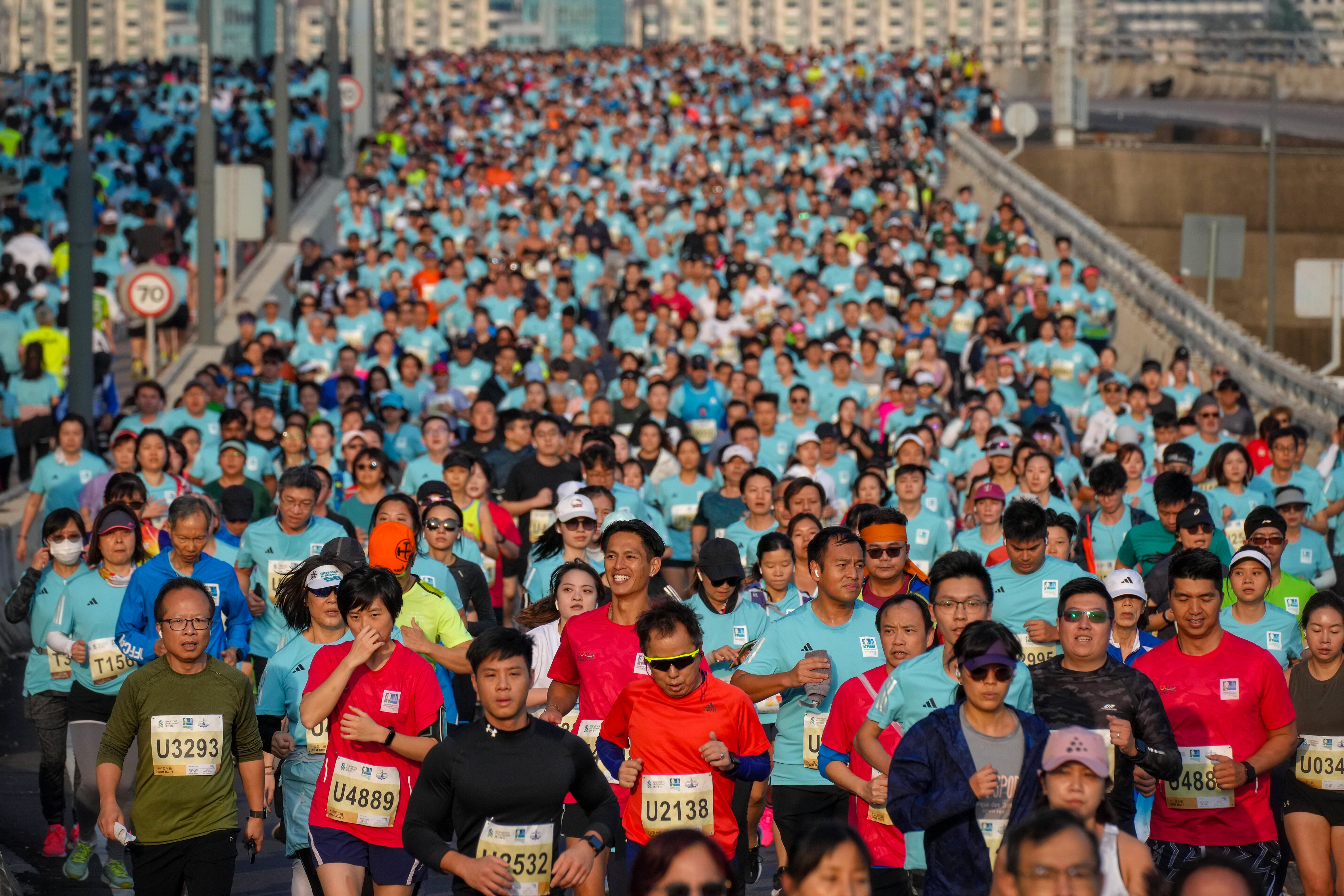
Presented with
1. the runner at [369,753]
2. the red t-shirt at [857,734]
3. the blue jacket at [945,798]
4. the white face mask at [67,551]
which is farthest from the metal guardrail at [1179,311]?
the blue jacket at [945,798]

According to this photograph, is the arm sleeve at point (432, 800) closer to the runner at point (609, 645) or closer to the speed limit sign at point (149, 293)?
the runner at point (609, 645)

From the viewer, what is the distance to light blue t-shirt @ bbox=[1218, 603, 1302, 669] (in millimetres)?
9266

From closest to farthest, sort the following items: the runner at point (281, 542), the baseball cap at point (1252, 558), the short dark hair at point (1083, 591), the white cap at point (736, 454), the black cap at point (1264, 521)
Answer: the short dark hair at point (1083, 591)
the baseball cap at point (1252, 558)
the black cap at point (1264, 521)
the runner at point (281, 542)
the white cap at point (736, 454)

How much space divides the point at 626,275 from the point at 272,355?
20.9ft

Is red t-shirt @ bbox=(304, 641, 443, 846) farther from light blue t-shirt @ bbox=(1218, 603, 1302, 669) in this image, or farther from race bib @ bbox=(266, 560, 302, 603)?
light blue t-shirt @ bbox=(1218, 603, 1302, 669)

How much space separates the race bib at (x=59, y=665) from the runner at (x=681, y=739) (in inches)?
146

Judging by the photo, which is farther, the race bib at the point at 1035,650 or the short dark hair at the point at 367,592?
the race bib at the point at 1035,650

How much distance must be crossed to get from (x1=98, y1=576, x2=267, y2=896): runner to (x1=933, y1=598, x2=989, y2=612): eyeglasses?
108 inches

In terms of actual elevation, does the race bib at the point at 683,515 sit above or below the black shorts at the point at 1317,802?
above

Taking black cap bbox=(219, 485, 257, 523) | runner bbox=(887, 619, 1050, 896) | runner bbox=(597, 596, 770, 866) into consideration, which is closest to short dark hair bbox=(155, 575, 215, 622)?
runner bbox=(597, 596, 770, 866)

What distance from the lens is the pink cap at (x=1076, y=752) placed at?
6047 mm

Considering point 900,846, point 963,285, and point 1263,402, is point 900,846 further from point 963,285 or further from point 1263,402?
point 963,285

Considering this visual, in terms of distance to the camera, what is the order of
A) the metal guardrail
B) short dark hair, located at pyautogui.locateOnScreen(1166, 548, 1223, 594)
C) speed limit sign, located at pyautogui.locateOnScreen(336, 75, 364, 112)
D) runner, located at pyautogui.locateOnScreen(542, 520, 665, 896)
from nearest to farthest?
short dark hair, located at pyautogui.locateOnScreen(1166, 548, 1223, 594) < runner, located at pyautogui.locateOnScreen(542, 520, 665, 896) < the metal guardrail < speed limit sign, located at pyautogui.locateOnScreen(336, 75, 364, 112)

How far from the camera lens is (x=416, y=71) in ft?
181
